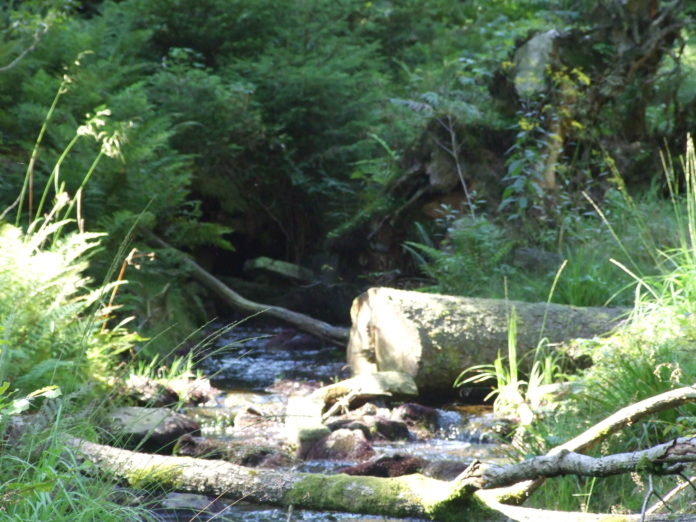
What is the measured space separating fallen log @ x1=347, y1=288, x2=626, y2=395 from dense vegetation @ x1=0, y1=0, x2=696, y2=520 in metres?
0.50

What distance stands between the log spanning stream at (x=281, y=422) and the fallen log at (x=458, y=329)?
31 centimetres

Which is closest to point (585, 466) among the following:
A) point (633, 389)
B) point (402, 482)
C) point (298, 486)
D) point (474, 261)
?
point (402, 482)

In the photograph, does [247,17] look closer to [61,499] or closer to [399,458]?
[399,458]

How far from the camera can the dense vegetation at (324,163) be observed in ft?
18.1

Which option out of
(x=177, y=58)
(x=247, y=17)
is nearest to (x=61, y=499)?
(x=177, y=58)

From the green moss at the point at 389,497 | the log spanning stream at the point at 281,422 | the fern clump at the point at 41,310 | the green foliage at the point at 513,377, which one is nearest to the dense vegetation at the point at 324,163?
the fern clump at the point at 41,310

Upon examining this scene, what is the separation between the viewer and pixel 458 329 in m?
5.66

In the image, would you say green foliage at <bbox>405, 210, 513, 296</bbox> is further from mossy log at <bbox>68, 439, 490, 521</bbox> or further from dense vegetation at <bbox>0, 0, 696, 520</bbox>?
mossy log at <bbox>68, 439, 490, 521</bbox>

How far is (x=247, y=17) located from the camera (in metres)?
10.8

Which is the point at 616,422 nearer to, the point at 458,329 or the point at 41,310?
the point at 458,329

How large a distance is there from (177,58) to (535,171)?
448cm

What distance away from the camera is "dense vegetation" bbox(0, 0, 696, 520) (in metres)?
5.52

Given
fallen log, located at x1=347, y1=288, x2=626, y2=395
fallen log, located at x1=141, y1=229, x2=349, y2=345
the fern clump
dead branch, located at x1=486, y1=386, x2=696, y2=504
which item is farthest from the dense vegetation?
dead branch, located at x1=486, y1=386, x2=696, y2=504

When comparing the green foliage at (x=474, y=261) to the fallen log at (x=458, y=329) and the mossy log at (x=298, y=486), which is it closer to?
the fallen log at (x=458, y=329)
